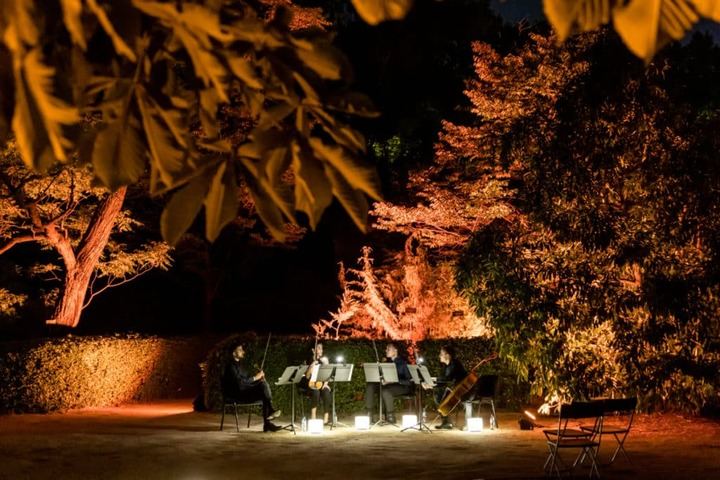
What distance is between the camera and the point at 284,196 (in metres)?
2.72

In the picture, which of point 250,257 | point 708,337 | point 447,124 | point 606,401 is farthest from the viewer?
point 250,257

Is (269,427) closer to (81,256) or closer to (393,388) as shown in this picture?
(393,388)

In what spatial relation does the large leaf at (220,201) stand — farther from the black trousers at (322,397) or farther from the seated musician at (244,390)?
the black trousers at (322,397)

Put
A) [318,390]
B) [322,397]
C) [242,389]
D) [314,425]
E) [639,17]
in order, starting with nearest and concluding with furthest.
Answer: [639,17] → [314,425] → [242,389] → [318,390] → [322,397]

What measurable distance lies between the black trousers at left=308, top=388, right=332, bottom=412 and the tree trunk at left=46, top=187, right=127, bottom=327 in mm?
6387

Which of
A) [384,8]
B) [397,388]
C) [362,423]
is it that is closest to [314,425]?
[362,423]

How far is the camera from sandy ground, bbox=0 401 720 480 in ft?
32.0

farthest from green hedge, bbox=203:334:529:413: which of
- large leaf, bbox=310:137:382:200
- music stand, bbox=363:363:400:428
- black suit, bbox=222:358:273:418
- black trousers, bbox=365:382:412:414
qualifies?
large leaf, bbox=310:137:382:200

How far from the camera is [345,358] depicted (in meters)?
16.6

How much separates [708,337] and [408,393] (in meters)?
5.51

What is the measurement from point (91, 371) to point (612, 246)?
1061 cm

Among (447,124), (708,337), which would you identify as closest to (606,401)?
(708,337)

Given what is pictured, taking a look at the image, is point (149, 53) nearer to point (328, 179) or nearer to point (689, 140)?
point (328, 179)

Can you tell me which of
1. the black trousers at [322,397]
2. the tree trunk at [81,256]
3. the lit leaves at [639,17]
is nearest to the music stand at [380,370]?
the black trousers at [322,397]
